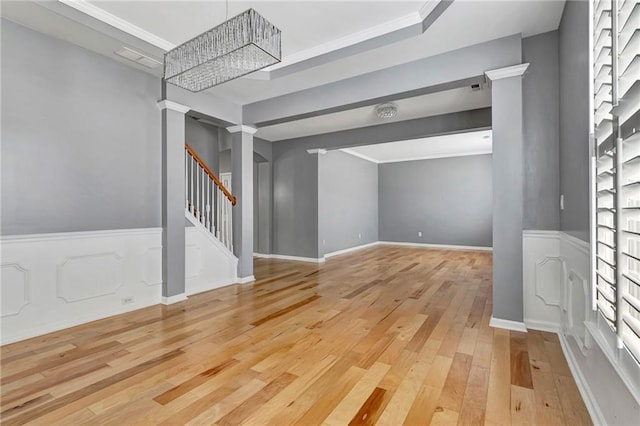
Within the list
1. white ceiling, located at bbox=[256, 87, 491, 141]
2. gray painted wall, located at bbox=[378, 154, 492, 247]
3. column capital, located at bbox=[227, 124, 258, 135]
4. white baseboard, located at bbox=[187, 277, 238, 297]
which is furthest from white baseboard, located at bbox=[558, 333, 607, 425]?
gray painted wall, located at bbox=[378, 154, 492, 247]

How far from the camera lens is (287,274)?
5.34 meters

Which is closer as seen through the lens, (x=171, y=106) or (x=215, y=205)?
(x=171, y=106)

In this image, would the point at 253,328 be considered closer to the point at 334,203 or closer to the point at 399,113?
the point at 399,113

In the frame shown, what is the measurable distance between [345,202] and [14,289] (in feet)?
21.2

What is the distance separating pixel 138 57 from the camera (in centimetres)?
317

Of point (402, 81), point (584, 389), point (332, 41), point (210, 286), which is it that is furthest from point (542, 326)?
point (210, 286)

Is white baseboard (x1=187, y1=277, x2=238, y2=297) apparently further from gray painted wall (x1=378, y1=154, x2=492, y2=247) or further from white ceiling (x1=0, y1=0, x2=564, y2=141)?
gray painted wall (x1=378, y1=154, x2=492, y2=247)

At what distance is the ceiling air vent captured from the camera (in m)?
3.05

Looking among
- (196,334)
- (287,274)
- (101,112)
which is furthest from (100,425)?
(287,274)

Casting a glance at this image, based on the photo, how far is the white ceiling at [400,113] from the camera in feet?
13.5

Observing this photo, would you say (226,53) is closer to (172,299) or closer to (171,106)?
(171,106)

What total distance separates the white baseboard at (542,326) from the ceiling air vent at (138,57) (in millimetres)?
4615

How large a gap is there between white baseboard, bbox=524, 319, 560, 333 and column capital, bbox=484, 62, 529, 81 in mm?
2299

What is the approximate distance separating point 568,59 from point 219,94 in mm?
3860
